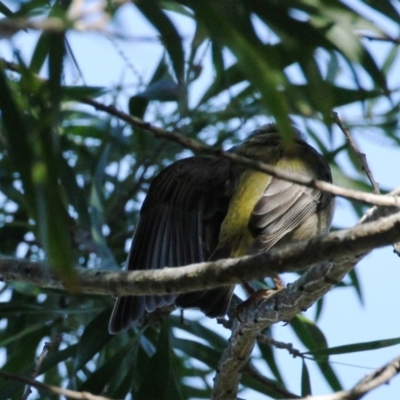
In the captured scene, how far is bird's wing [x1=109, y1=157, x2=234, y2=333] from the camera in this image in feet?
15.4

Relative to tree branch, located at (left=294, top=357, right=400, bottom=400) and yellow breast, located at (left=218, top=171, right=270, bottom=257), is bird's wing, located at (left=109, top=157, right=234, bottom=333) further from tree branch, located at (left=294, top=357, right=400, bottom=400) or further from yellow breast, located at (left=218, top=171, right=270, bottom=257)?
tree branch, located at (left=294, top=357, right=400, bottom=400)

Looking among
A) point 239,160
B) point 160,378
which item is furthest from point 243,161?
point 160,378

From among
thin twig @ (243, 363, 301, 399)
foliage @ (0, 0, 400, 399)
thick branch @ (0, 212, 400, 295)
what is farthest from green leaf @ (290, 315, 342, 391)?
thick branch @ (0, 212, 400, 295)

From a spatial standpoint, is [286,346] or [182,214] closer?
[286,346]

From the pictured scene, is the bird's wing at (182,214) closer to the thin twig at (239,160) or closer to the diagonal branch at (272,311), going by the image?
the diagonal branch at (272,311)

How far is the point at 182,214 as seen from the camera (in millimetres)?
4914

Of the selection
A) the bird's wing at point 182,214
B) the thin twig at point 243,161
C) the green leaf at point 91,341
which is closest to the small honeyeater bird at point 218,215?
the bird's wing at point 182,214

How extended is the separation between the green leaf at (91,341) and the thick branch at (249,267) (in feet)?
5.51

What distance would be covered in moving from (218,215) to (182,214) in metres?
0.20

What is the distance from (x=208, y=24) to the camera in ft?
5.90

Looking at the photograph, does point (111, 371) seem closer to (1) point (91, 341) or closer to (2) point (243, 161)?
(1) point (91, 341)

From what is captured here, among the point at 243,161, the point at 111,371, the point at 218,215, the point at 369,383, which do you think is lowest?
the point at 369,383

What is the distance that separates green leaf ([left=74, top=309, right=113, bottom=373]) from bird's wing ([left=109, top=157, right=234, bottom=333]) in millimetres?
327

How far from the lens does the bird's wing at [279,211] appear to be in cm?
430
